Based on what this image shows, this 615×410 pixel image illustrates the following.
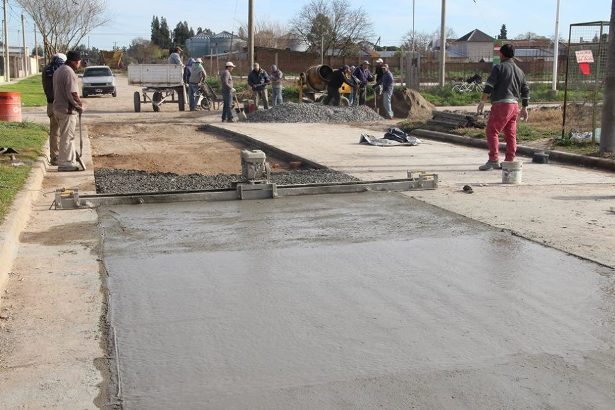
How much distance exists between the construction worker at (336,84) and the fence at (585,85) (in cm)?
1260

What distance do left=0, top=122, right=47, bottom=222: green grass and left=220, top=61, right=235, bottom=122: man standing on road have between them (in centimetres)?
716

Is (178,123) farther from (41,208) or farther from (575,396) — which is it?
(575,396)

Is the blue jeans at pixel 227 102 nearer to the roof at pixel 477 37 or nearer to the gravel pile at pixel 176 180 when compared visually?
the gravel pile at pixel 176 180

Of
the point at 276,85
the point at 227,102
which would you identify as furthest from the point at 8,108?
the point at 276,85

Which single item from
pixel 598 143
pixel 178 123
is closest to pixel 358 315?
pixel 598 143

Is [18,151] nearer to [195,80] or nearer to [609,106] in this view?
[609,106]

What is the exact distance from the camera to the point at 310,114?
2562 cm

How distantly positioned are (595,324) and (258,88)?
24238 millimetres

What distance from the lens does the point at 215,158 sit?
15305mm

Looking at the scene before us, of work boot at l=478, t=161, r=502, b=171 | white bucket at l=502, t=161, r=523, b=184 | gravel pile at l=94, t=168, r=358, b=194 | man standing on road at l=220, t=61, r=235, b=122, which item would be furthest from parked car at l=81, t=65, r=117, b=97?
white bucket at l=502, t=161, r=523, b=184

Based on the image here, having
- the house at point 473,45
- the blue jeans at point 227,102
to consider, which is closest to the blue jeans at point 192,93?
the blue jeans at point 227,102

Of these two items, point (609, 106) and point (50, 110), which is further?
point (609, 106)

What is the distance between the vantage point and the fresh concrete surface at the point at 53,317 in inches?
160

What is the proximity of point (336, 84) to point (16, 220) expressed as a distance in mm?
22052
